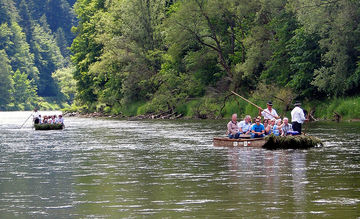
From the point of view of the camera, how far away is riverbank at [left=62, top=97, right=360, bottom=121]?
56562mm

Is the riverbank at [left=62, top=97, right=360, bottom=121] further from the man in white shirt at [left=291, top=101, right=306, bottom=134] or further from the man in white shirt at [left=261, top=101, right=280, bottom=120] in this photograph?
the man in white shirt at [left=291, top=101, right=306, bottom=134]

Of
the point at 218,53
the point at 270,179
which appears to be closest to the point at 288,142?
the point at 270,179

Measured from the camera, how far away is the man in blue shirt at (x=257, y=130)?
34.5 metres

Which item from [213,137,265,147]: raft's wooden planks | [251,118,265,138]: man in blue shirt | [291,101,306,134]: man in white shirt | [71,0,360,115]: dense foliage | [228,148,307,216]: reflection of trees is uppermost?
[71,0,360,115]: dense foliage

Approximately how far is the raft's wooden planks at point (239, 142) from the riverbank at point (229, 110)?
20.4 m

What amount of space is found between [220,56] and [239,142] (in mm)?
37907

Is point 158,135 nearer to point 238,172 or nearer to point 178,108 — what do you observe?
point 238,172

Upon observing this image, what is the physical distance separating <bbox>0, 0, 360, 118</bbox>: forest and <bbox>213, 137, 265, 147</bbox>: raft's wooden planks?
2200 centimetres

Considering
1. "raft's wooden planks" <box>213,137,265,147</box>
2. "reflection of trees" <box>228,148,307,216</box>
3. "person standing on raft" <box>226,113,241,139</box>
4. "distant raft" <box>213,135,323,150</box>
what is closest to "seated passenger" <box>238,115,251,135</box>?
"person standing on raft" <box>226,113,241,139</box>

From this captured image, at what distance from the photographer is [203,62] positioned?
73125 mm

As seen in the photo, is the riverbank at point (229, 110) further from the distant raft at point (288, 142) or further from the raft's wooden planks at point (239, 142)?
the distant raft at point (288, 142)

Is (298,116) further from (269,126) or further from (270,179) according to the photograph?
(270,179)

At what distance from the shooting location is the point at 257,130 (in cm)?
3472

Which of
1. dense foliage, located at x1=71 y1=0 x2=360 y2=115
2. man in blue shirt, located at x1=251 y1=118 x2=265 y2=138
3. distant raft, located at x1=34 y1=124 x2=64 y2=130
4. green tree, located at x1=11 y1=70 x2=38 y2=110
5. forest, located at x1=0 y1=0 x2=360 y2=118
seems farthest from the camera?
green tree, located at x1=11 y1=70 x2=38 y2=110
